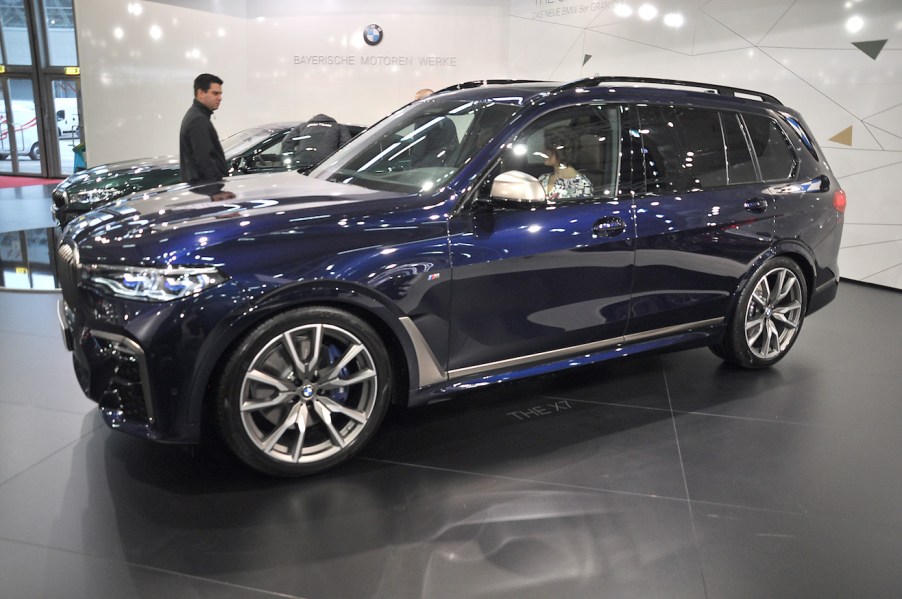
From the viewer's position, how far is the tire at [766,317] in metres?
4.14

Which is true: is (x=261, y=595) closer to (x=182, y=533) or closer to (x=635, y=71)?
(x=182, y=533)

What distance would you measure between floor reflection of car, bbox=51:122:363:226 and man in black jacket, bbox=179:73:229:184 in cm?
102

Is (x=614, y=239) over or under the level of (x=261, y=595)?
over

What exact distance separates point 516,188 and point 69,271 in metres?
1.79

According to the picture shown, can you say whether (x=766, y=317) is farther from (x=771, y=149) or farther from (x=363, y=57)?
(x=363, y=57)

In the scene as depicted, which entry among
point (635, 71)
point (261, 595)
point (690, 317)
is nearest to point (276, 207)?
point (261, 595)

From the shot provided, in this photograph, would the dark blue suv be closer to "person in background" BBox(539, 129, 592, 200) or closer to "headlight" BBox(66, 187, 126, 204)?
"person in background" BBox(539, 129, 592, 200)

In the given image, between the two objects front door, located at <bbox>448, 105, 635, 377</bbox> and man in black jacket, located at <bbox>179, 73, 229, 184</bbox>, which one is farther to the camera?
man in black jacket, located at <bbox>179, 73, 229, 184</bbox>

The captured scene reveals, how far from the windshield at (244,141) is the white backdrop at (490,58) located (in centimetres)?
335

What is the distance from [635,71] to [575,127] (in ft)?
19.1

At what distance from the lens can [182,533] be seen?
8.35 ft

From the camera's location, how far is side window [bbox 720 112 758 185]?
3977mm

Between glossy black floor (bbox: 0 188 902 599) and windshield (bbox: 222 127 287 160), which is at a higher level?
windshield (bbox: 222 127 287 160)

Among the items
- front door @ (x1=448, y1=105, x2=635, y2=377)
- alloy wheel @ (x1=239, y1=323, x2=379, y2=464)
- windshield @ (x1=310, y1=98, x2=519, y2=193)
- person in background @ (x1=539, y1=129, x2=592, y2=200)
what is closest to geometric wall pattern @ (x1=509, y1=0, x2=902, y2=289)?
front door @ (x1=448, y1=105, x2=635, y2=377)
